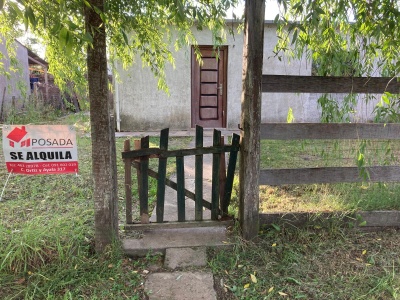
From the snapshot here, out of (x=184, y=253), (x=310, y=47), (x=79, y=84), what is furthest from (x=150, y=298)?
(x=310, y=47)

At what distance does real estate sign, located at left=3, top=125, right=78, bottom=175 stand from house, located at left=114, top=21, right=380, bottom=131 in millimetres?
6562

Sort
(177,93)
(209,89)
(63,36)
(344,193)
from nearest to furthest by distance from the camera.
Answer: (63,36), (344,193), (177,93), (209,89)

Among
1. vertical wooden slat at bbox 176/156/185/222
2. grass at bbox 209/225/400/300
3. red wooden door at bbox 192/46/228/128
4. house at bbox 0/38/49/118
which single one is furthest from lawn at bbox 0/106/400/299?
red wooden door at bbox 192/46/228/128

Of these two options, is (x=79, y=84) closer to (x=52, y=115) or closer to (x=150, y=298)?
(x=150, y=298)

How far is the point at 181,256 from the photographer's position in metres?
2.84

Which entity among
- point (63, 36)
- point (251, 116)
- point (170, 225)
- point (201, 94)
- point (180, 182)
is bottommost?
point (170, 225)

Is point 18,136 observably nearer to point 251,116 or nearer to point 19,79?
point 251,116

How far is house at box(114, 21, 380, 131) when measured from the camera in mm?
9258

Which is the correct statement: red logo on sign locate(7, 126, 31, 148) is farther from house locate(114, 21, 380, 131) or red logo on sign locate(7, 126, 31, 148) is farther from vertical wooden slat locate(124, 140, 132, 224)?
house locate(114, 21, 380, 131)

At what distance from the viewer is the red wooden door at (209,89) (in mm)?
9484

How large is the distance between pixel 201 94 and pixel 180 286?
25.4ft

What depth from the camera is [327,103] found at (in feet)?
11.0

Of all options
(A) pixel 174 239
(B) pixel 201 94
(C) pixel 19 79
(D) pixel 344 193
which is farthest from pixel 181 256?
(C) pixel 19 79

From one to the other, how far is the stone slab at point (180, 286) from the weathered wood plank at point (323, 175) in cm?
104
